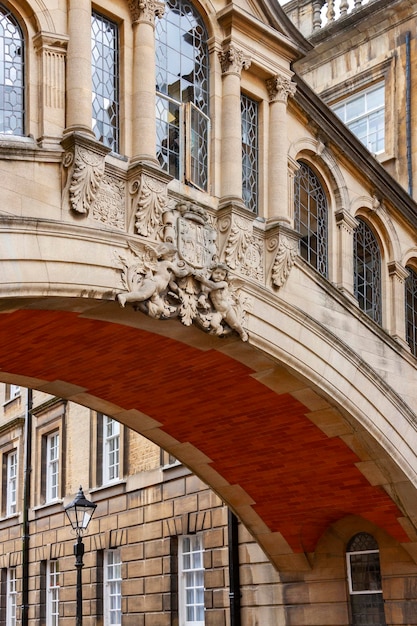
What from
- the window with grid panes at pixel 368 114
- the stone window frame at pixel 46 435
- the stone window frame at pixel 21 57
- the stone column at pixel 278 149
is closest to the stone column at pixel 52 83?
the stone window frame at pixel 21 57

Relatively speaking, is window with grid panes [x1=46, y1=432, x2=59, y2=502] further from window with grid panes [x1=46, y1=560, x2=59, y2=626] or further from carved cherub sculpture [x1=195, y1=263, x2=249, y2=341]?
carved cherub sculpture [x1=195, y1=263, x2=249, y2=341]

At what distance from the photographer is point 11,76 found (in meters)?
10.8

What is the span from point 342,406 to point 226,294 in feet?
8.57

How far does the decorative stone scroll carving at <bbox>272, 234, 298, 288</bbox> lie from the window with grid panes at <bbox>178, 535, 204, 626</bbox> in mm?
7186

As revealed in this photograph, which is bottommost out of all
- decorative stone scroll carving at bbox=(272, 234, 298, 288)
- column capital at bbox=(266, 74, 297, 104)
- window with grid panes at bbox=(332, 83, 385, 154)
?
decorative stone scroll carving at bbox=(272, 234, 298, 288)

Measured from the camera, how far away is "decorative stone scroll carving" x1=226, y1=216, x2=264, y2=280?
486 inches

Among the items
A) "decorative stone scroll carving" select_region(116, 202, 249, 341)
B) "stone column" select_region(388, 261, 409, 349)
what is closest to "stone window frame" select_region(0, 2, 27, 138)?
"decorative stone scroll carving" select_region(116, 202, 249, 341)

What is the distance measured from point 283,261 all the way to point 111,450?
1046 cm

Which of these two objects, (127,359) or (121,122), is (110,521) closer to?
(127,359)

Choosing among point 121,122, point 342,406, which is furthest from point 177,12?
point 342,406

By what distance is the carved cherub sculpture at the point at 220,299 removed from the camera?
39.0ft

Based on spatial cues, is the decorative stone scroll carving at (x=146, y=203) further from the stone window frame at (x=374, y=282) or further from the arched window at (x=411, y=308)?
the arched window at (x=411, y=308)

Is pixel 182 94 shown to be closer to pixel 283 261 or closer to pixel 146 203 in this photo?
pixel 146 203

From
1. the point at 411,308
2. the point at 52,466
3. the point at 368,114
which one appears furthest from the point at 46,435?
the point at 411,308
